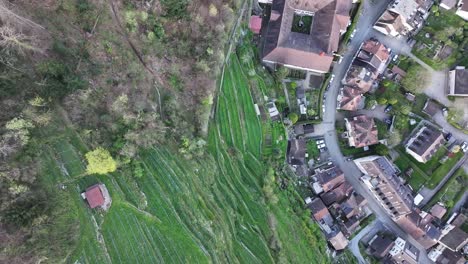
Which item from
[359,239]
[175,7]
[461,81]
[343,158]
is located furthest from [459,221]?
[175,7]

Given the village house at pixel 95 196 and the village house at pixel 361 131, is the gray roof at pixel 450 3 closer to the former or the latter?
the village house at pixel 361 131

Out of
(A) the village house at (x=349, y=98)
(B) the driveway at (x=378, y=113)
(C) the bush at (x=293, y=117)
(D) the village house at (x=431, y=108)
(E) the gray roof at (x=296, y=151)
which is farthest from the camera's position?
(B) the driveway at (x=378, y=113)

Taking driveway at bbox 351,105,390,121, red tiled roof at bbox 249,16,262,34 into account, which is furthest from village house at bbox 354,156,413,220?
red tiled roof at bbox 249,16,262,34

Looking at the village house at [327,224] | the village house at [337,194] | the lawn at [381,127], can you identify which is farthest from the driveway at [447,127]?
the village house at [327,224]

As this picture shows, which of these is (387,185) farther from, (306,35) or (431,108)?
(306,35)

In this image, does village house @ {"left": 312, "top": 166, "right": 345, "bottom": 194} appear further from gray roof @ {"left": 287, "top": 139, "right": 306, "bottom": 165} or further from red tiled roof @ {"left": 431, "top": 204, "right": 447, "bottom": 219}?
red tiled roof @ {"left": 431, "top": 204, "right": 447, "bottom": 219}

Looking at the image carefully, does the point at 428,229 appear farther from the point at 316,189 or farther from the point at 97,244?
the point at 97,244

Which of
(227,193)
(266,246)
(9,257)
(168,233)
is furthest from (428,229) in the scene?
(9,257)
